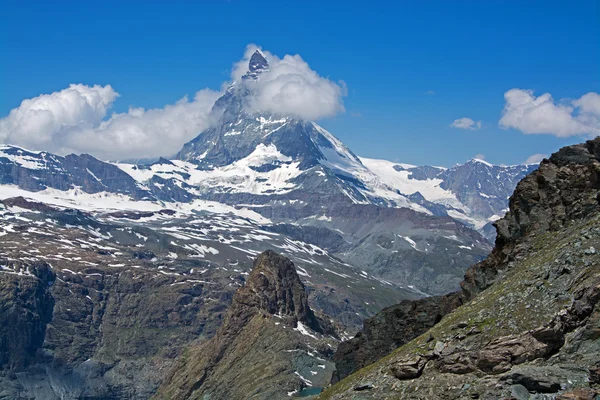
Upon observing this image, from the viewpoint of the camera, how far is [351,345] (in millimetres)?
124750

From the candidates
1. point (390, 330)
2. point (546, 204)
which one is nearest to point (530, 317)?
point (546, 204)

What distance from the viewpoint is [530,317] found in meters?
57.5

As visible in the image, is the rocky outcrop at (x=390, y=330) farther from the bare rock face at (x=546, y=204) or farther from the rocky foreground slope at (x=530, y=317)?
the bare rock face at (x=546, y=204)

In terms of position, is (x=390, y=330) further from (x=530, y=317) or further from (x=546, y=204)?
(x=530, y=317)

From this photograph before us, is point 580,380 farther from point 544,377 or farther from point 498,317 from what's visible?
point 498,317

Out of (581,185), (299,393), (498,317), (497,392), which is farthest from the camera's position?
(299,393)

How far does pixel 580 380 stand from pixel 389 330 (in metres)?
73.2

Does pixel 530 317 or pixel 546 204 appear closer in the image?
pixel 530 317

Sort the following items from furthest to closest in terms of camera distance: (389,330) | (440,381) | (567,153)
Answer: (389,330)
(567,153)
(440,381)

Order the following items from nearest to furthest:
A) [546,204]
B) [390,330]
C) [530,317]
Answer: [530,317]
[546,204]
[390,330]

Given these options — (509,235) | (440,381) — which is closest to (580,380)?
(440,381)

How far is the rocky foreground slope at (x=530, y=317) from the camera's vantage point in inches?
1873

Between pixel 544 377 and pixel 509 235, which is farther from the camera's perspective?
pixel 509 235

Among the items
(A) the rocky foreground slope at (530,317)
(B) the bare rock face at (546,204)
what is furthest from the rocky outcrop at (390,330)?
(B) the bare rock face at (546,204)
